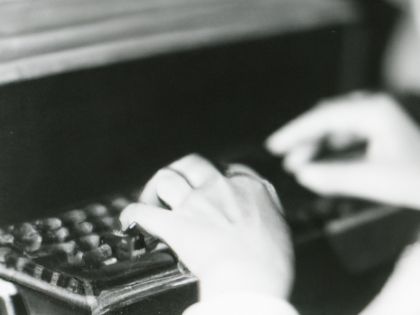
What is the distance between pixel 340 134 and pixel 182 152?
325 millimetres

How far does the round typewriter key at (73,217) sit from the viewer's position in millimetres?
861

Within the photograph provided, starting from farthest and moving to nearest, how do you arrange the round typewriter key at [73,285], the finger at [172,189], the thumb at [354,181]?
the thumb at [354,181] < the finger at [172,189] < the round typewriter key at [73,285]

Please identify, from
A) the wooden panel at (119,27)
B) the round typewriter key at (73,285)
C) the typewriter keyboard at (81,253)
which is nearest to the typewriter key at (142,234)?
the typewriter keyboard at (81,253)

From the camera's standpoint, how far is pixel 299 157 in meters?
1.13

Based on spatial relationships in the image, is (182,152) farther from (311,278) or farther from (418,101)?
(418,101)

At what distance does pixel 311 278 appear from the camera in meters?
1.04

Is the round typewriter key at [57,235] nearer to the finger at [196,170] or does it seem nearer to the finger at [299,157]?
the finger at [196,170]

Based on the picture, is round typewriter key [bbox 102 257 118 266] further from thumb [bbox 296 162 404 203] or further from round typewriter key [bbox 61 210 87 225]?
thumb [bbox 296 162 404 203]

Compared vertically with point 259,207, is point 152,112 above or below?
above

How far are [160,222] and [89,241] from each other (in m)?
0.10

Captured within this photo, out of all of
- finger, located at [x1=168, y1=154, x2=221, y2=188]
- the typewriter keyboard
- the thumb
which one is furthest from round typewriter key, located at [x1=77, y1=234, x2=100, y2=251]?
the thumb

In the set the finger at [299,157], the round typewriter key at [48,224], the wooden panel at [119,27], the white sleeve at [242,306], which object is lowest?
the white sleeve at [242,306]

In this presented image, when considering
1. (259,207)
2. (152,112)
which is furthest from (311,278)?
(152,112)

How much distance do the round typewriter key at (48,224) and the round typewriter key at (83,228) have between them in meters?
0.02
